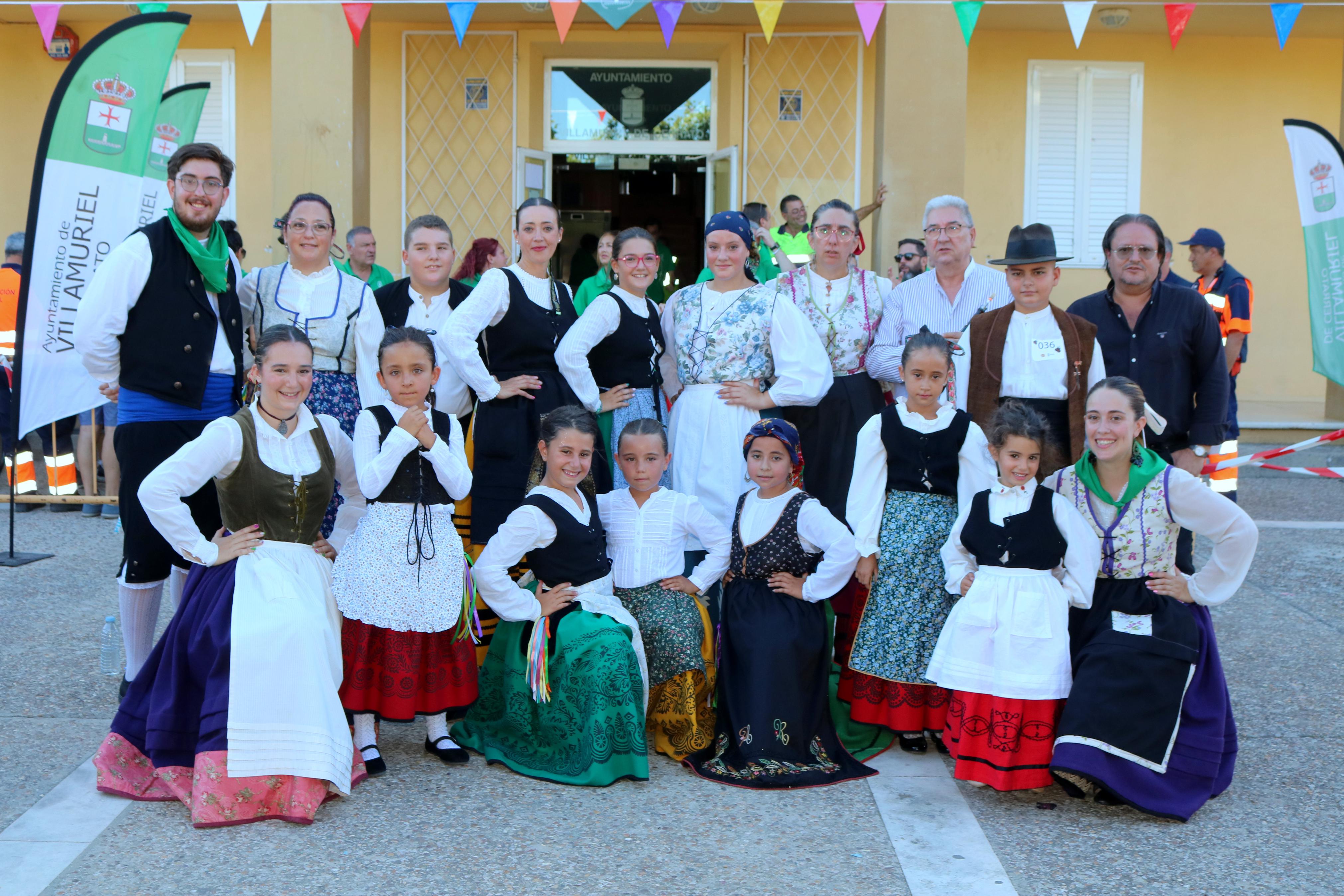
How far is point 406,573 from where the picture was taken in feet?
10.9

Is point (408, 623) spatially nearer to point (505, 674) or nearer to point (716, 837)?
point (505, 674)

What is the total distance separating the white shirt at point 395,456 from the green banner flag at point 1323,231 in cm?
550

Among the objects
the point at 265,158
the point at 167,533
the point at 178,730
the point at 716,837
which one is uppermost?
the point at 265,158

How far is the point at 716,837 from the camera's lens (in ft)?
9.60

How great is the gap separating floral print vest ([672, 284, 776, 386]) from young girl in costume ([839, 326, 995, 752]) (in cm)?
56

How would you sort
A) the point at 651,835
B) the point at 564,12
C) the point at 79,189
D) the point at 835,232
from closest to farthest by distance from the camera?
the point at 651,835, the point at 835,232, the point at 79,189, the point at 564,12

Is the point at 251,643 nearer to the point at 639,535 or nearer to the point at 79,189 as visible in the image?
the point at 639,535

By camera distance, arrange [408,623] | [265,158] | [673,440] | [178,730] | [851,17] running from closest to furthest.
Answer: [178,730] → [408,623] → [673,440] → [851,17] → [265,158]

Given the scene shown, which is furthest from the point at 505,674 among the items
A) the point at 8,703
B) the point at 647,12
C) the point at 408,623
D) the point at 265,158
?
the point at 265,158

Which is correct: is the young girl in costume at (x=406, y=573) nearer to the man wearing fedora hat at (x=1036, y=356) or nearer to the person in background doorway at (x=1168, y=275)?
the man wearing fedora hat at (x=1036, y=356)

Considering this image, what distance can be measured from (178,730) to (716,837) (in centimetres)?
146

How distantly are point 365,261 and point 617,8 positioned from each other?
7.47 ft

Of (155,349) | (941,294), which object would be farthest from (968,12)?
(155,349)

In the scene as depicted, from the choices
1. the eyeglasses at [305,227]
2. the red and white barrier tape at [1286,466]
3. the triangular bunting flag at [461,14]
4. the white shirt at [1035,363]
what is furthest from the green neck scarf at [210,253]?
the red and white barrier tape at [1286,466]
